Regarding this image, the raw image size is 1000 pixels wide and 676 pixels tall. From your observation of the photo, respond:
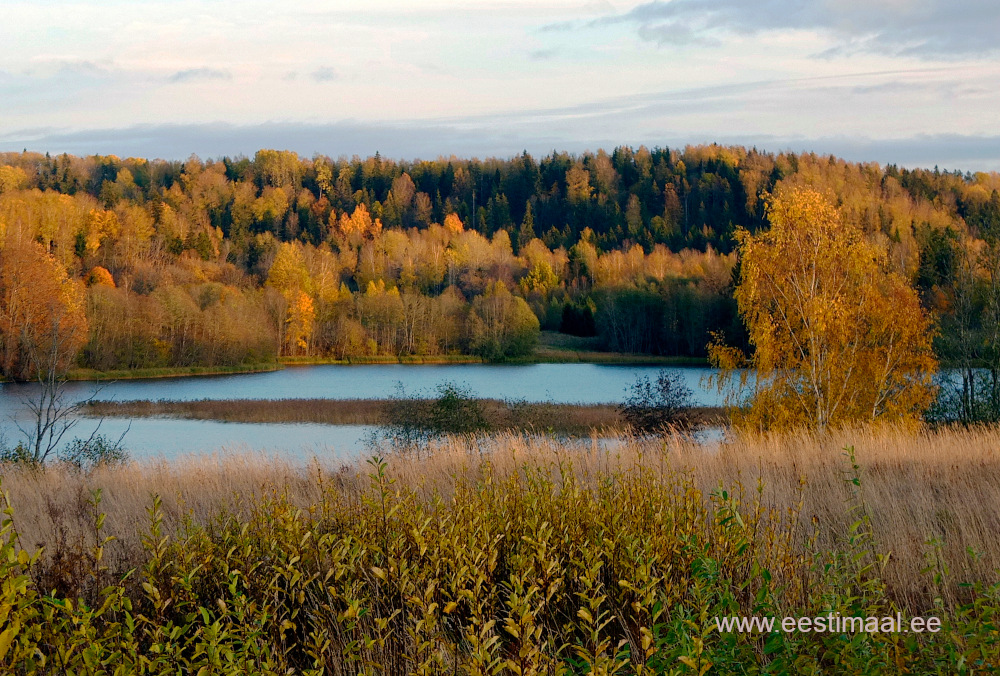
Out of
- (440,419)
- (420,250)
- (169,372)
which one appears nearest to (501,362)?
(169,372)

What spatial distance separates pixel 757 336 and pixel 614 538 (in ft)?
44.8

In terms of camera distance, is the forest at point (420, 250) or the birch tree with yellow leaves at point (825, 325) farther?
the forest at point (420, 250)

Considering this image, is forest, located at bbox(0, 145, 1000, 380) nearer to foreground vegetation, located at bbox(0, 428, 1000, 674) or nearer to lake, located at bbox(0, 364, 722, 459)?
lake, located at bbox(0, 364, 722, 459)

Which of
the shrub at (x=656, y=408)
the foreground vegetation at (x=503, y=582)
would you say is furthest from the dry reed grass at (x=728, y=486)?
the shrub at (x=656, y=408)

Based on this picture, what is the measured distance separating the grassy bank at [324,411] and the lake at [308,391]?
979mm

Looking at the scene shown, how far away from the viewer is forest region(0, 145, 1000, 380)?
5559 cm

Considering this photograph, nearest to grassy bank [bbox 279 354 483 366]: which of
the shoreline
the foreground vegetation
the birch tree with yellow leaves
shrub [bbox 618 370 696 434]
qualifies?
the shoreline

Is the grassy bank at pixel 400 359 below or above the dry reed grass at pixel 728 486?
below

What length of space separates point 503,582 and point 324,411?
111 ft

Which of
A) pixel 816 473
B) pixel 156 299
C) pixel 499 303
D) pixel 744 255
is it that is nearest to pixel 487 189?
pixel 499 303

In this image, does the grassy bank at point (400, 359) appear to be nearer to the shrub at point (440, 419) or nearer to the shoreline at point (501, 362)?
the shoreline at point (501, 362)

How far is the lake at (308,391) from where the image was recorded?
28.5 m

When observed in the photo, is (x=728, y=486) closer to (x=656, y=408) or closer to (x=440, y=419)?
(x=656, y=408)

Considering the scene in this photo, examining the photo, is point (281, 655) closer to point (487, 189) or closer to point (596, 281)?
point (596, 281)
